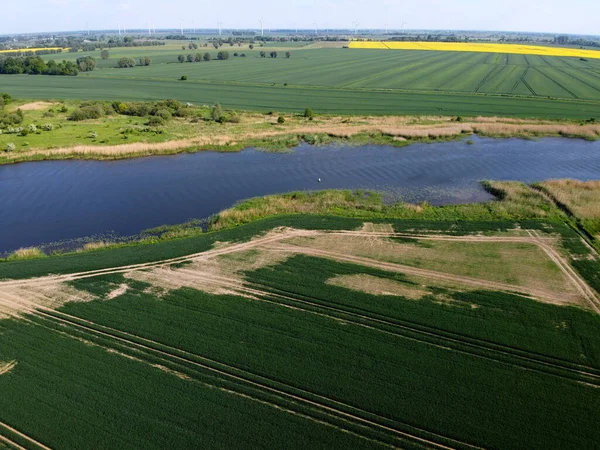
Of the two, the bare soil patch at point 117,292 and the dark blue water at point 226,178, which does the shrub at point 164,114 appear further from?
the bare soil patch at point 117,292

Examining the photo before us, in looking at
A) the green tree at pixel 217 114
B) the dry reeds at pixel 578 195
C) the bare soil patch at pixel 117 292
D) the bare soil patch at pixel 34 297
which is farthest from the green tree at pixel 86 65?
the dry reeds at pixel 578 195

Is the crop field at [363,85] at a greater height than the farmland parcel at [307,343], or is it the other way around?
the crop field at [363,85]

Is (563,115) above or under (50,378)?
above

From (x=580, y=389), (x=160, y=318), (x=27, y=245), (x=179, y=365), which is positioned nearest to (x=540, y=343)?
(x=580, y=389)

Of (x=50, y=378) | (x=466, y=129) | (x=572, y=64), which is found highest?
(x=572, y=64)

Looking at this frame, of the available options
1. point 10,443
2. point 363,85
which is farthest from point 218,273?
point 363,85

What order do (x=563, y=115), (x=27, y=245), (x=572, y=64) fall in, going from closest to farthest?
(x=27, y=245), (x=563, y=115), (x=572, y=64)

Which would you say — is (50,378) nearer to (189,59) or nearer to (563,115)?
(563,115)

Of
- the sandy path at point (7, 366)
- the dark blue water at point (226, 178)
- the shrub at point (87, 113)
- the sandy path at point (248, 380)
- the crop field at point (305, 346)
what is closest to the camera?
the sandy path at point (248, 380)
